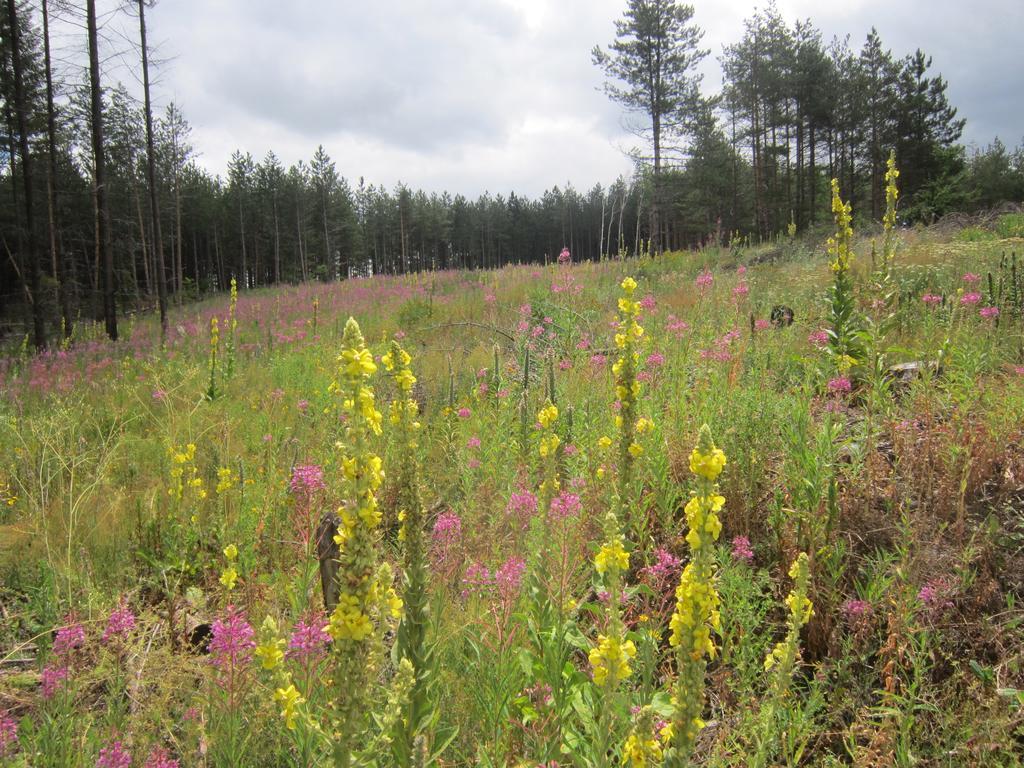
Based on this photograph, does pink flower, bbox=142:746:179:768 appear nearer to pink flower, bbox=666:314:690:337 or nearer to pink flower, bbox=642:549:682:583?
pink flower, bbox=642:549:682:583

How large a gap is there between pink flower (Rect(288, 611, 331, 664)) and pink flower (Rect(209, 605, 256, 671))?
0.48 feet

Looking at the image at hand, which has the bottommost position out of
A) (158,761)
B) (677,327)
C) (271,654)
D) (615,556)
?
(158,761)

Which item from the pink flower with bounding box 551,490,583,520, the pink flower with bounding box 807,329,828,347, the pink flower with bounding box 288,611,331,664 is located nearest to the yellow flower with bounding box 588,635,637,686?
the pink flower with bounding box 551,490,583,520

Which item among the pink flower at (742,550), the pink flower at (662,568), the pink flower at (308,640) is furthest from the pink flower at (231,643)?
the pink flower at (742,550)

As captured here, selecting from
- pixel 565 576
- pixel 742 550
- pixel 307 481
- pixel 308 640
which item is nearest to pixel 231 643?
pixel 308 640

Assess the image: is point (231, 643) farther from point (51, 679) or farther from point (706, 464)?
point (706, 464)

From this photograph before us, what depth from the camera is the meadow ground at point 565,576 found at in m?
1.31

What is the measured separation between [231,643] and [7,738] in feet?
2.15

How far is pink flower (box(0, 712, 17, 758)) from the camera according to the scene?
1.53 meters

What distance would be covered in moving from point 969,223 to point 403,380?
757 inches

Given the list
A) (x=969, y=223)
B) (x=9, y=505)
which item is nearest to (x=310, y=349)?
(x=9, y=505)

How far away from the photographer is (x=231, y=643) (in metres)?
1.74

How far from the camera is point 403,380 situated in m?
1.38

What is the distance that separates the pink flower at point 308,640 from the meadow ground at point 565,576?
1 centimetres
